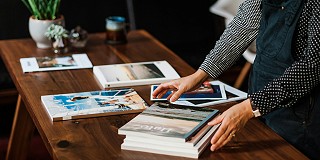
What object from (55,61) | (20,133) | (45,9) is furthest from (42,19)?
(20,133)

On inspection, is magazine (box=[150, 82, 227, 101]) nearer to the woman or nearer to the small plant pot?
the woman

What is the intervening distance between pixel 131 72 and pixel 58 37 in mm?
474

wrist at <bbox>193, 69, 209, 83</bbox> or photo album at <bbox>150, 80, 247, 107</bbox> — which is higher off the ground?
wrist at <bbox>193, 69, 209, 83</bbox>

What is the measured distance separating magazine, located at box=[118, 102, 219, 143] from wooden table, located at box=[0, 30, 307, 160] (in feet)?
0.20

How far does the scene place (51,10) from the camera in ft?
10.00

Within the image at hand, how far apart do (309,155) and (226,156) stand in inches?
15.0

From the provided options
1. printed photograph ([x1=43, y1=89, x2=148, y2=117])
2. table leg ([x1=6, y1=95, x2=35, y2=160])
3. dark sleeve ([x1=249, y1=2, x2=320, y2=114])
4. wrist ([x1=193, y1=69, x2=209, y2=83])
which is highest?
dark sleeve ([x1=249, y1=2, x2=320, y2=114])

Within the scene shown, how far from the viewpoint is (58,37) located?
2912 mm

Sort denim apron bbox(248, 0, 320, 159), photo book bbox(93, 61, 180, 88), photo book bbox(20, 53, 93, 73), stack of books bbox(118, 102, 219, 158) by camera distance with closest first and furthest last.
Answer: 1. stack of books bbox(118, 102, 219, 158)
2. denim apron bbox(248, 0, 320, 159)
3. photo book bbox(93, 61, 180, 88)
4. photo book bbox(20, 53, 93, 73)

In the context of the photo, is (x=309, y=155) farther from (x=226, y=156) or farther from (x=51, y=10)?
(x=51, y=10)

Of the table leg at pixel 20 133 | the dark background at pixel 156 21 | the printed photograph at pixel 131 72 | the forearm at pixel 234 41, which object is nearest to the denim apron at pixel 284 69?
the forearm at pixel 234 41

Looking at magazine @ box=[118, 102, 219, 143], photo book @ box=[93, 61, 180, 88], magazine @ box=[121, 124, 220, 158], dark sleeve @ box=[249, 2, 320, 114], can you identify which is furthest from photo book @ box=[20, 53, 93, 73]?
dark sleeve @ box=[249, 2, 320, 114]

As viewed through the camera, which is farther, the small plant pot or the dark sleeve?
the small plant pot

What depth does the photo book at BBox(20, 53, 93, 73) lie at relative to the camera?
2697 mm
